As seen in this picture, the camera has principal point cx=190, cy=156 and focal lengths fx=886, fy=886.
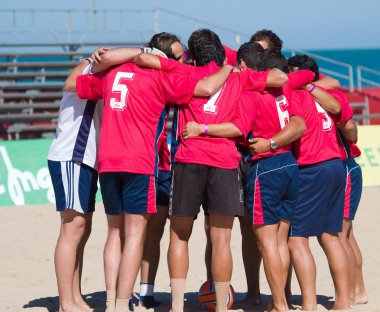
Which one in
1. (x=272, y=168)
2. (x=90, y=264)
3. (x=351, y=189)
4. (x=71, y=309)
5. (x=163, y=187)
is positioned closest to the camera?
(x=272, y=168)

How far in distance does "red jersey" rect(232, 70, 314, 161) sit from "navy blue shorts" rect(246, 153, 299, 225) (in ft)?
0.24

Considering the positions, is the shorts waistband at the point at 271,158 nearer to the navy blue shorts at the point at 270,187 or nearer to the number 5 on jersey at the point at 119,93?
the navy blue shorts at the point at 270,187

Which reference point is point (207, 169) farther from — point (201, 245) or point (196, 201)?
point (201, 245)

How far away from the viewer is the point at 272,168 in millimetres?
6020

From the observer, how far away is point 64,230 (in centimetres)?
618

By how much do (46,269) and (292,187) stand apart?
136 inches

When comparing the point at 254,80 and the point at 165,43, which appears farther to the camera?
the point at 165,43

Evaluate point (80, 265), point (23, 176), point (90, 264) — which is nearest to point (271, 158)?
point (80, 265)

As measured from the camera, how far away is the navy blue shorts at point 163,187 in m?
6.30

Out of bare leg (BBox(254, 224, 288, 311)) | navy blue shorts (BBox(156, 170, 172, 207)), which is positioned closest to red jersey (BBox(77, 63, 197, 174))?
navy blue shorts (BBox(156, 170, 172, 207))

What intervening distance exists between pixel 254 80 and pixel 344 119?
92 centimetres

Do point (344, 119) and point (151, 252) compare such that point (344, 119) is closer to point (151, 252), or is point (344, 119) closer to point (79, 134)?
point (151, 252)

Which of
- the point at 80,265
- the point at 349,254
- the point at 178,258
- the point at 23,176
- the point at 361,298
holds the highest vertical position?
the point at 178,258

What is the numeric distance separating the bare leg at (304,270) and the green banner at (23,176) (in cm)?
697
